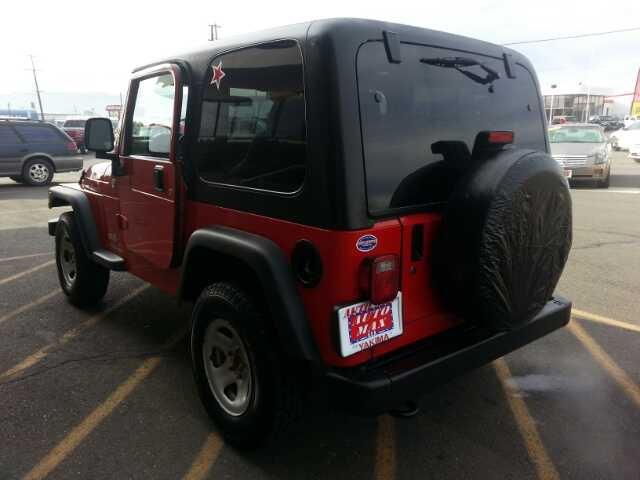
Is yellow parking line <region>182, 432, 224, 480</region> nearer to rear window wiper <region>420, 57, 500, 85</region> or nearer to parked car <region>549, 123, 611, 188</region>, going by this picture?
rear window wiper <region>420, 57, 500, 85</region>

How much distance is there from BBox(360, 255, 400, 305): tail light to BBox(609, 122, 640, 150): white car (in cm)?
1962

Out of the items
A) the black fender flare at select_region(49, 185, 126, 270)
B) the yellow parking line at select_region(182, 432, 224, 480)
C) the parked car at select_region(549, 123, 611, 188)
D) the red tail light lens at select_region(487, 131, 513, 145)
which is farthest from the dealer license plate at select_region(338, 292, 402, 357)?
the parked car at select_region(549, 123, 611, 188)

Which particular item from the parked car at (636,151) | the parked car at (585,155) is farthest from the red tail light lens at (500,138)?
the parked car at (636,151)

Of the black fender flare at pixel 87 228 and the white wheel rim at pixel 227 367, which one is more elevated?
the black fender flare at pixel 87 228

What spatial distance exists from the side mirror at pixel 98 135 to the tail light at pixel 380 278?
8.17ft

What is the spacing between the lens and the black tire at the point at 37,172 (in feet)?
43.0

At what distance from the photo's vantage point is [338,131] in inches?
78.4

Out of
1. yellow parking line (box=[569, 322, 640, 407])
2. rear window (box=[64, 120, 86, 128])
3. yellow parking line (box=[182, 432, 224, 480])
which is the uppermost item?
rear window (box=[64, 120, 86, 128])

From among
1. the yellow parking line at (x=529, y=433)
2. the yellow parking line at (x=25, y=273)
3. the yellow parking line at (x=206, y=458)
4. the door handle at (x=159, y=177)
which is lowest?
the yellow parking line at (x=529, y=433)

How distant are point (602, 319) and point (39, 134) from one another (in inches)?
539

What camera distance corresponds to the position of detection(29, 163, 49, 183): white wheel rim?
13.2 metres

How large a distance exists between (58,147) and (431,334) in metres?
13.7

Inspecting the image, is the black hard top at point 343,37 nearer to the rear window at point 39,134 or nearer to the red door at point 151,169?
the red door at point 151,169

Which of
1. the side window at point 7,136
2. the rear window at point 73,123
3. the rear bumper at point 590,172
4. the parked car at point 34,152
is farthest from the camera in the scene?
the rear window at point 73,123
